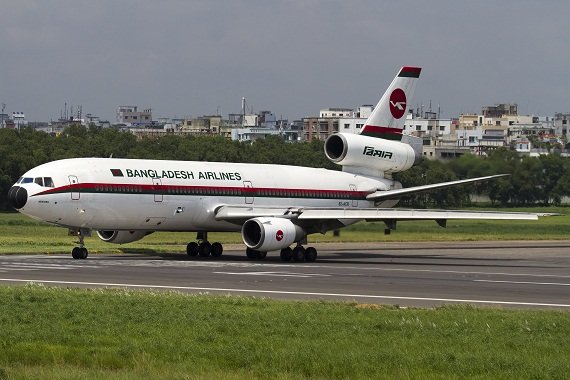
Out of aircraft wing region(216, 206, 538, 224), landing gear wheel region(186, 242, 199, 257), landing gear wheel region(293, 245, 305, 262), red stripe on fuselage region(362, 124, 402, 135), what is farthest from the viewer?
red stripe on fuselage region(362, 124, 402, 135)

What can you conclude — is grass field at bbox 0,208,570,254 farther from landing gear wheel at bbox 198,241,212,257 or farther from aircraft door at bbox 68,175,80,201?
aircraft door at bbox 68,175,80,201

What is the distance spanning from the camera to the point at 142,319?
22.5m

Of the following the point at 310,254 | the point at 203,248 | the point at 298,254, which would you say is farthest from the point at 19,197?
the point at 310,254

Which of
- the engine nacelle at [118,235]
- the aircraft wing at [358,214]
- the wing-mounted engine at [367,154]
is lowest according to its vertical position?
the engine nacelle at [118,235]

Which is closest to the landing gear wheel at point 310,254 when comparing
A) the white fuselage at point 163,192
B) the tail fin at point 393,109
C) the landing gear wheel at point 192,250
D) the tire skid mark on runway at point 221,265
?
the tire skid mark on runway at point 221,265

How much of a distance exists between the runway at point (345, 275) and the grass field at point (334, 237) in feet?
13.3

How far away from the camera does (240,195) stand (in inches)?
1992

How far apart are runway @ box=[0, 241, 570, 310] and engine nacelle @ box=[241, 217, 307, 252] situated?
78cm

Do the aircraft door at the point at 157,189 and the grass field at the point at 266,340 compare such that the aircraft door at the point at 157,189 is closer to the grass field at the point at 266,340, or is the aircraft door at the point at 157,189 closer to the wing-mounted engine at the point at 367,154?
the wing-mounted engine at the point at 367,154

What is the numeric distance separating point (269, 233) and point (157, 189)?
16.4 feet

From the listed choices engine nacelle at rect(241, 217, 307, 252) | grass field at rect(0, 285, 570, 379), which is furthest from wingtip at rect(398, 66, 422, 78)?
grass field at rect(0, 285, 570, 379)

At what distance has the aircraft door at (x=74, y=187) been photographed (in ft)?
146

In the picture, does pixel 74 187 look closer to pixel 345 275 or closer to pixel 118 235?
pixel 118 235

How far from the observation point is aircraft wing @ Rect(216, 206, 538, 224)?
46781 mm
